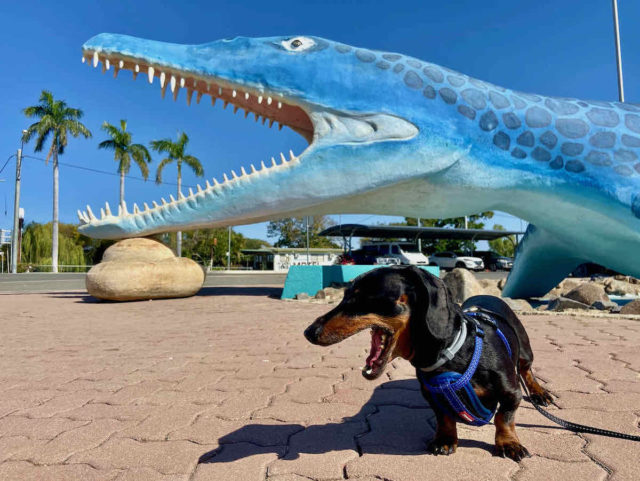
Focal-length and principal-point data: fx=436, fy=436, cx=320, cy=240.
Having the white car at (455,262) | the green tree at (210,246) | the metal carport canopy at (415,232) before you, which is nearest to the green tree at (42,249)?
the green tree at (210,246)

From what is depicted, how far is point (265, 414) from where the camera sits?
1883 millimetres

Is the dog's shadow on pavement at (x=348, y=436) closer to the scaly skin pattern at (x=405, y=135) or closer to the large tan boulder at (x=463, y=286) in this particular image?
the scaly skin pattern at (x=405, y=135)

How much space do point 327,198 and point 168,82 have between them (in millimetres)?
2054

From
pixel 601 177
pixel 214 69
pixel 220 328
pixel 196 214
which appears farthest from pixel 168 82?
pixel 601 177

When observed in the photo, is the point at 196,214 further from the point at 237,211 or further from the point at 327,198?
the point at 327,198

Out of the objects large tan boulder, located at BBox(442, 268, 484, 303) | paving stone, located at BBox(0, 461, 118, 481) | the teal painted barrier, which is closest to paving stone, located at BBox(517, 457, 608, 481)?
paving stone, located at BBox(0, 461, 118, 481)

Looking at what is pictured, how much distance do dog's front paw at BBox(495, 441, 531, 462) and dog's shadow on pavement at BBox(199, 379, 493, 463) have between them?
0.23 ft

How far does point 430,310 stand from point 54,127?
92.8ft

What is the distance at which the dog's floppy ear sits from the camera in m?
1.26

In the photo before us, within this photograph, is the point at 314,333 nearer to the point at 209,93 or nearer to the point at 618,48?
the point at 209,93

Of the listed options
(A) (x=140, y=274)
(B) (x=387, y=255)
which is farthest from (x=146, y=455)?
(B) (x=387, y=255)

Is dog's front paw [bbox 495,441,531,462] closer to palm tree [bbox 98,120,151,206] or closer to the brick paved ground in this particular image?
the brick paved ground

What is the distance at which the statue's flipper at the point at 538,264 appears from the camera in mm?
5457

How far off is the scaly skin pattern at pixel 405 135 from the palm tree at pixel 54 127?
2351 centimetres
